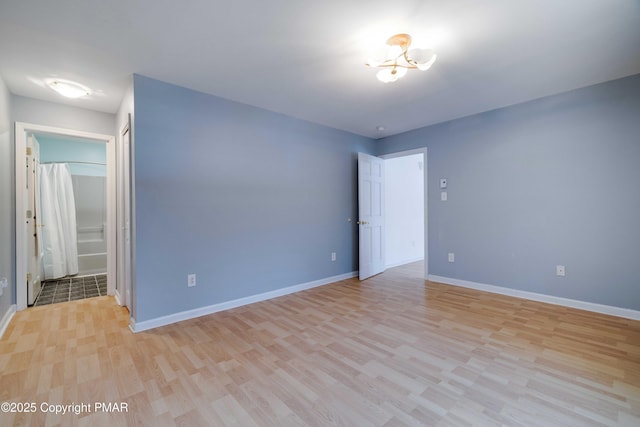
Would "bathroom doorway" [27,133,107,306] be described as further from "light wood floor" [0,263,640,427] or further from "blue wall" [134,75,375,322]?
"blue wall" [134,75,375,322]

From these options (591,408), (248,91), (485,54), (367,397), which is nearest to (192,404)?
(367,397)

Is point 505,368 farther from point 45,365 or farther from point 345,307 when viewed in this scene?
point 45,365

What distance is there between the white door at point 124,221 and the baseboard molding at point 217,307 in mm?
474

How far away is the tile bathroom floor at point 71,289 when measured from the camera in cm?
346

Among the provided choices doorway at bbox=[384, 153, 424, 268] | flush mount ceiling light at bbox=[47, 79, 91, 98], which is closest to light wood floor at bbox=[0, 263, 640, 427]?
flush mount ceiling light at bbox=[47, 79, 91, 98]

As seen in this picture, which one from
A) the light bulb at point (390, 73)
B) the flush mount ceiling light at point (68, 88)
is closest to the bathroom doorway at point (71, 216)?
the flush mount ceiling light at point (68, 88)

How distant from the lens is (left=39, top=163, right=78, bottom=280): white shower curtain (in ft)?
14.1

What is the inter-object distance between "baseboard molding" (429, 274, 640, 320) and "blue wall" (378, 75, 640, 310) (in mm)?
52

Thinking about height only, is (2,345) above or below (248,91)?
below

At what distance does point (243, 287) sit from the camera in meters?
3.20

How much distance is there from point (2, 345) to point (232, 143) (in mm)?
2625

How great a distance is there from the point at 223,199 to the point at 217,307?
119cm

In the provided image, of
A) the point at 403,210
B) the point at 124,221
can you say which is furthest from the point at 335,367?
the point at 403,210

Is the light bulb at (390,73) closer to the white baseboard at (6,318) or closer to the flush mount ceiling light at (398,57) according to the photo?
the flush mount ceiling light at (398,57)
